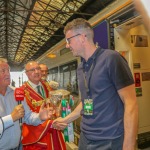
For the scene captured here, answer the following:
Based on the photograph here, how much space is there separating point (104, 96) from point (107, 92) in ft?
0.12

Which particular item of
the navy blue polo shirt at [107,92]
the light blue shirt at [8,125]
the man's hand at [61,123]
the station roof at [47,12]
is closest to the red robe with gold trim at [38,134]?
the man's hand at [61,123]

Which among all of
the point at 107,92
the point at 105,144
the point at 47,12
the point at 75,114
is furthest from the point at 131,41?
the point at 47,12

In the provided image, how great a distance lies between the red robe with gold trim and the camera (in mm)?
2652

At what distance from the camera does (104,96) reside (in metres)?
1.44

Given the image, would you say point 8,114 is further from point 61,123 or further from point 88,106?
point 88,106

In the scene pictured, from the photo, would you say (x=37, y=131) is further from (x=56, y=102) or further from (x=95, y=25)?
(x=95, y=25)

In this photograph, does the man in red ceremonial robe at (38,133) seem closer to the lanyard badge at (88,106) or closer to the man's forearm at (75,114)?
the man's forearm at (75,114)

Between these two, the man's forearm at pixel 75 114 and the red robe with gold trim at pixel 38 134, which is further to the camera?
the red robe with gold trim at pixel 38 134

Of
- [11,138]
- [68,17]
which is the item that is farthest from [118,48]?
[68,17]

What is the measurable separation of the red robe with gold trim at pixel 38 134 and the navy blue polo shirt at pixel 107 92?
1223 mm

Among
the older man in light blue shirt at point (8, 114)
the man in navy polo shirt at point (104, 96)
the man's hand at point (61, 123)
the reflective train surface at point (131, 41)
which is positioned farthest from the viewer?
the reflective train surface at point (131, 41)

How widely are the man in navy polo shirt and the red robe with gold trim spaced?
1.11 meters

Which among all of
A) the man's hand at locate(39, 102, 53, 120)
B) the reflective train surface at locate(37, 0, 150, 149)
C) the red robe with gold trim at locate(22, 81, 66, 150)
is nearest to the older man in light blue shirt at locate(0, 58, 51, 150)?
the man's hand at locate(39, 102, 53, 120)

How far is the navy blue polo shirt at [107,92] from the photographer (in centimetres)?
136
